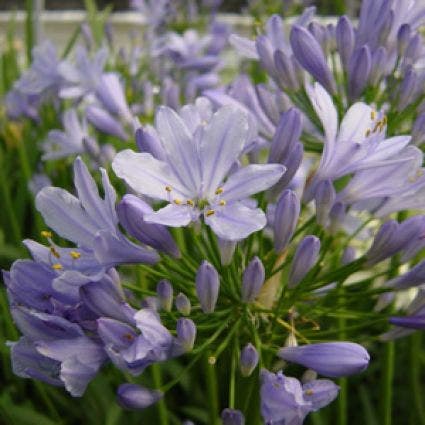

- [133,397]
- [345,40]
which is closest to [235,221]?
[133,397]

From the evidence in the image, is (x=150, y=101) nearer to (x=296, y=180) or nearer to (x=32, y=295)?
(x=296, y=180)

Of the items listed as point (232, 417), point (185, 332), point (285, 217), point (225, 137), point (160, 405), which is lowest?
point (160, 405)

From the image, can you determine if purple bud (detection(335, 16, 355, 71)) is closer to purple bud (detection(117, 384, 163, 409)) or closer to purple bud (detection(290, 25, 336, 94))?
purple bud (detection(290, 25, 336, 94))

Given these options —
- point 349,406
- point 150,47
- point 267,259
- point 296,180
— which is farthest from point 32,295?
point 150,47

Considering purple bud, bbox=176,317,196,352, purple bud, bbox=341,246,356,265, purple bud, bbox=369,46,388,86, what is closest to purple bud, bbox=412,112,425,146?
purple bud, bbox=369,46,388,86

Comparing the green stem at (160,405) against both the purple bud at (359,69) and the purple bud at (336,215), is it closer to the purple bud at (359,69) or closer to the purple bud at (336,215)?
the purple bud at (336,215)

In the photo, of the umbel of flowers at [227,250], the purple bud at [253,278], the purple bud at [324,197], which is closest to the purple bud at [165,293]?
the umbel of flowers at [227,250]

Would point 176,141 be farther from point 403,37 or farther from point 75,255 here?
point 403,37
